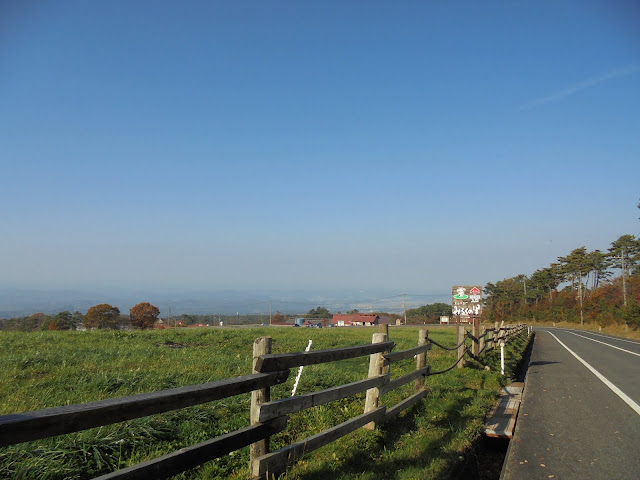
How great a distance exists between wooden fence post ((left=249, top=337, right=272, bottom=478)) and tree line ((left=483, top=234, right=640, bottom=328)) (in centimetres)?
4988

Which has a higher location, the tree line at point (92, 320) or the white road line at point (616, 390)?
the white road line at point (616, 390)

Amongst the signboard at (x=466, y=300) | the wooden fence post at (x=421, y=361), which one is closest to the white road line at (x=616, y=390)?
the wooden fence post at (x=421, y=361)

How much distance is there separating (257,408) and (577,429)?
553 centimetres

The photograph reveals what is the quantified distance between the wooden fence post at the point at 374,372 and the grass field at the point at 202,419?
369 mm

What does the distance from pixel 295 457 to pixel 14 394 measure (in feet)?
15.0

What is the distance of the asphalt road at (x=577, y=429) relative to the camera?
5.30m

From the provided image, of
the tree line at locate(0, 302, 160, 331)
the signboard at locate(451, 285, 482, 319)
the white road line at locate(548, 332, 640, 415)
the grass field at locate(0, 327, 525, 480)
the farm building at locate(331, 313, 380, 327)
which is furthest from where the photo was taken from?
the farm building at locate(331, 313, 380, 327)

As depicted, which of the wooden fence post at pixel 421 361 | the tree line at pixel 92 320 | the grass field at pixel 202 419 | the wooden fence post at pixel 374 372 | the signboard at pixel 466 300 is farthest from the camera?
the tree line at pixel 92 320

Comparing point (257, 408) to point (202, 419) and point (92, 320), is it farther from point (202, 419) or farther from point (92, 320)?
point (92, 320)

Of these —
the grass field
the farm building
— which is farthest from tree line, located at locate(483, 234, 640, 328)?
the grass field

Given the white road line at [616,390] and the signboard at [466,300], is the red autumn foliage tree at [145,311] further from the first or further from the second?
the white road line at [616,390]

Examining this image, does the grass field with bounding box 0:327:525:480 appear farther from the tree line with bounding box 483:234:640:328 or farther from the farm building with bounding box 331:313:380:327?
the farm building with bounding box 331:313:380:327

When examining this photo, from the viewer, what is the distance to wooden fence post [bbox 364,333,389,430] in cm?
629

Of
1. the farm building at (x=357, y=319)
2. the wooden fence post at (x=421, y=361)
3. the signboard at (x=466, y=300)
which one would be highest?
the signboard at (x=466, y=300)
